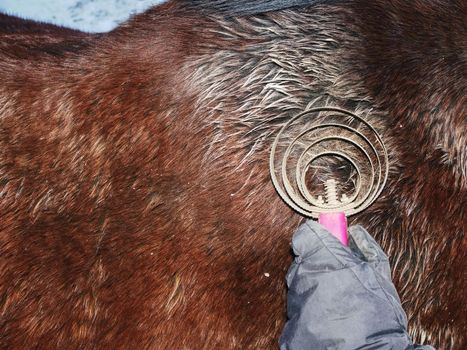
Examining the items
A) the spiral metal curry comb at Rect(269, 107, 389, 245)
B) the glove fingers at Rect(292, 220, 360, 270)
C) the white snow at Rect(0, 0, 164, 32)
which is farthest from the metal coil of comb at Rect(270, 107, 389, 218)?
the white snow at Rect(0, 0, 164, 32)

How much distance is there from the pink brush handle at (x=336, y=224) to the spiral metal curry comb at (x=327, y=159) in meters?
0.08

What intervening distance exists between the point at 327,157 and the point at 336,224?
0.81 feet

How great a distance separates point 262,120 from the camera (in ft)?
5.28

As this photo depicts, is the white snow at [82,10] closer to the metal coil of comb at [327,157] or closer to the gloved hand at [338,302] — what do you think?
the metal coil of comb at [327,157]

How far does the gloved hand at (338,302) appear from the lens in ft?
3.92

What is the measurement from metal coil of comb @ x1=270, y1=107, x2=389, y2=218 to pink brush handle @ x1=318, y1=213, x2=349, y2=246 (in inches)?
3.6

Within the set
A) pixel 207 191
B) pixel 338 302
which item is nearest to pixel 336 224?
A: pixel 338 302

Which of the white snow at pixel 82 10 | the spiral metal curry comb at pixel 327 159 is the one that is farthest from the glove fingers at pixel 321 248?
the white snow at pixel 82 10

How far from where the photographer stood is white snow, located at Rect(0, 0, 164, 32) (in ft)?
10.1

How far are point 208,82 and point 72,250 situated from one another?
0.60 m

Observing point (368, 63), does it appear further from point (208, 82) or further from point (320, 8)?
point (208, 82)

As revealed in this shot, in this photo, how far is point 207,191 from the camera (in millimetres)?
1574

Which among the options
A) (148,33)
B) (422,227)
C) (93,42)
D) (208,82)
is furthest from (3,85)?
(422,227)

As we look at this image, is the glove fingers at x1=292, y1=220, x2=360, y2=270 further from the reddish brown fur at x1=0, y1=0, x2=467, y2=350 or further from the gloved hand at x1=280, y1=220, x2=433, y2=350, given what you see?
the reddish brown fur at x1=0, y1=0, x2=467, y2=350
